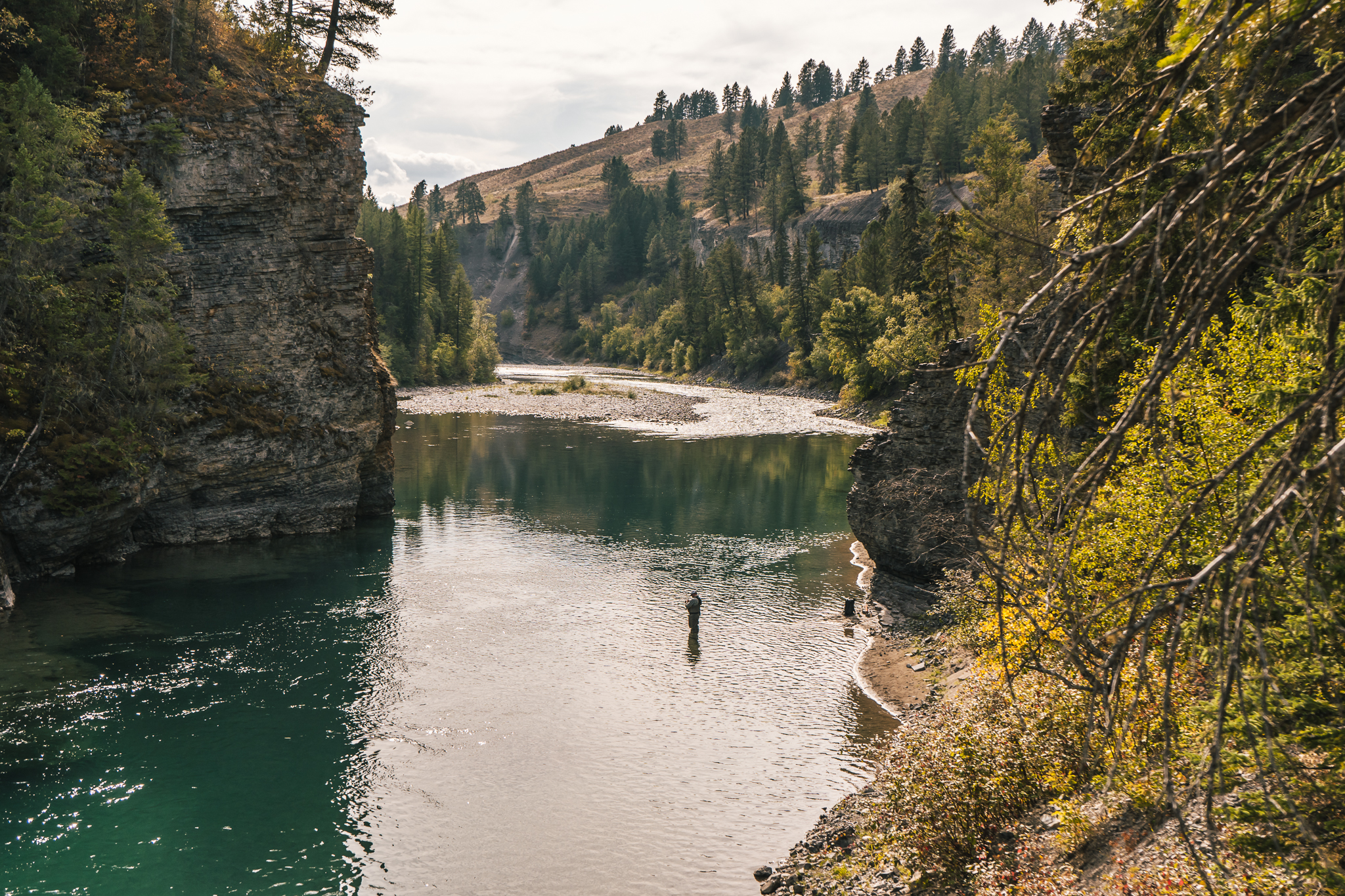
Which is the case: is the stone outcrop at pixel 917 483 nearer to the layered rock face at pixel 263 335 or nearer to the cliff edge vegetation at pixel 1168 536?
the cliff edge vegetation at pixel 1168 536

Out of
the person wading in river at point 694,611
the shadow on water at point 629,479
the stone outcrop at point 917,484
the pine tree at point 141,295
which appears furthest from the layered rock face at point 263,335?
the stone outcrop at point 917,484

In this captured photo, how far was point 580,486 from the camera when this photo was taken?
4981 cm

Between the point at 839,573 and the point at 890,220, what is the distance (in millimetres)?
66678

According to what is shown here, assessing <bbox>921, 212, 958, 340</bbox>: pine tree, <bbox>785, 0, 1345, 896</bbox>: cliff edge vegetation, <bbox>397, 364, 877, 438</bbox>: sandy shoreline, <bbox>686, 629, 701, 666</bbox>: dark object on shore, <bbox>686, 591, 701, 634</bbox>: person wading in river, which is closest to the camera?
<bbox>785, 0, 1345, 896</bbox>: cliff edge vegetation

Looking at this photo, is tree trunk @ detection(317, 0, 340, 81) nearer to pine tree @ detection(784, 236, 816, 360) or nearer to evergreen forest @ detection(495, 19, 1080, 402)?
evergreen forest @ detection(495, 19, 1080, 402)

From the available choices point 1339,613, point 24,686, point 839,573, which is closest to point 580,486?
point 839,573

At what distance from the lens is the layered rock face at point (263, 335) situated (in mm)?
35438

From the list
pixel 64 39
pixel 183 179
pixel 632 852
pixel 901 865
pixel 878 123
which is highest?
pixel 878 123

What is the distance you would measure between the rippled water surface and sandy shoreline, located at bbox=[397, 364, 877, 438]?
116 feet

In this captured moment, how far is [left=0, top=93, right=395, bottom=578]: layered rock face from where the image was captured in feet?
116

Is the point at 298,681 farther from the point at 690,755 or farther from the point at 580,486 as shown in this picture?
the point at 580,486

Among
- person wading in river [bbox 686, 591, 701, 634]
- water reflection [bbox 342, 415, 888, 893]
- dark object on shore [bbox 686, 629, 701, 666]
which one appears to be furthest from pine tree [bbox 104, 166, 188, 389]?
dark object on shore [bbox 686, 629, 701, 666]

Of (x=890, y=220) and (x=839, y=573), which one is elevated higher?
(x=890, y=220)

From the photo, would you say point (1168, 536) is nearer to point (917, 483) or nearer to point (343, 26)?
point (917, 483)
